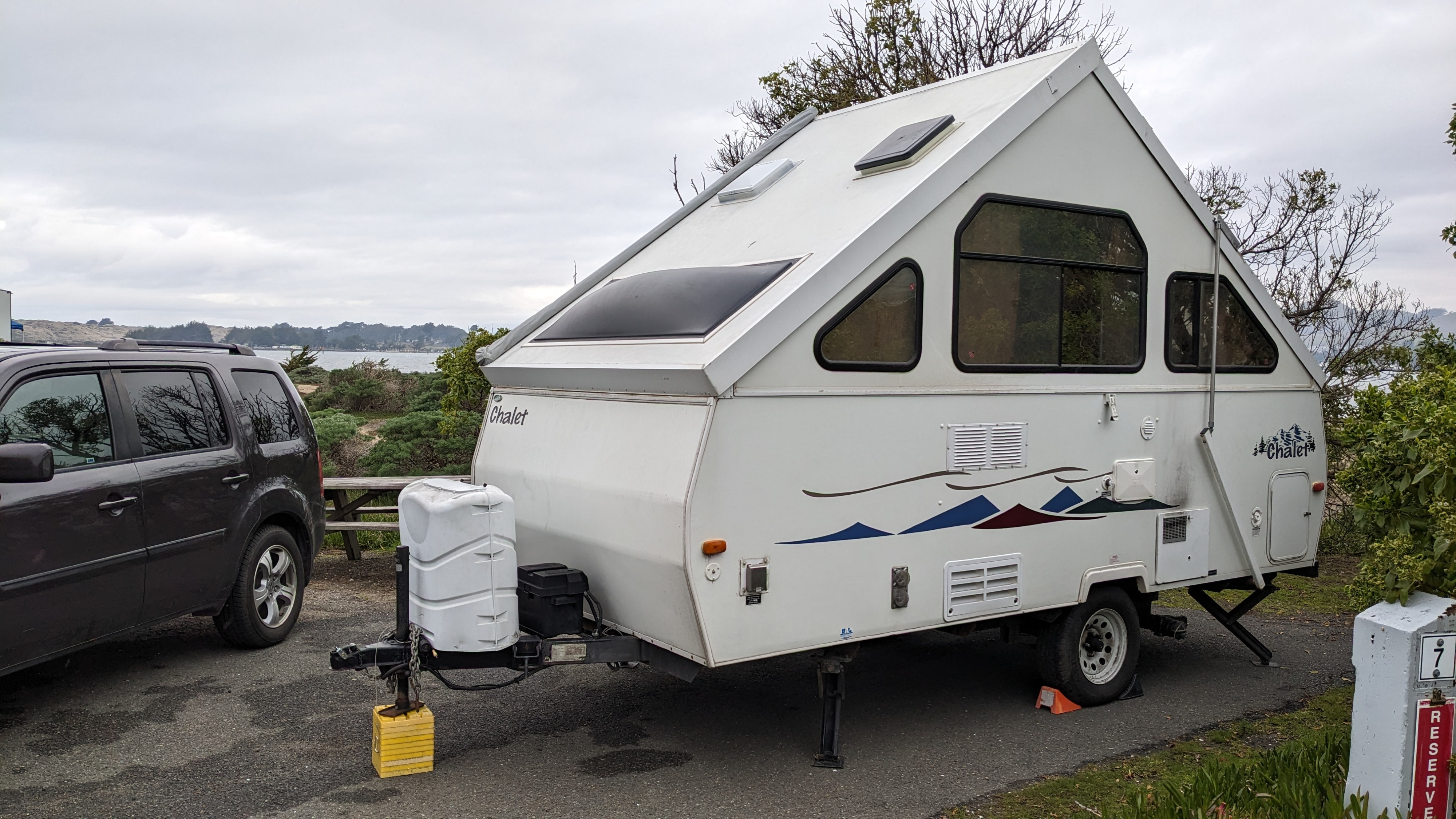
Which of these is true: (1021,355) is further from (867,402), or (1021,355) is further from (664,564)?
(664,564)

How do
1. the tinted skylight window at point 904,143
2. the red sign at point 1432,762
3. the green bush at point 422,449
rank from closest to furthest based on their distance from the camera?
the red sign at point 1432,762, the tinted skylight window at point 904,143, the green bush at point 422,449

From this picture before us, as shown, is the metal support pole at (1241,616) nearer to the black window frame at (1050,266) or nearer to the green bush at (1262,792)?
the black window frame at (1050,266)

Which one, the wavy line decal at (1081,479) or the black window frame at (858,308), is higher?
the black window frame at (858,308)

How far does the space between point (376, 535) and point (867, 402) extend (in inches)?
343

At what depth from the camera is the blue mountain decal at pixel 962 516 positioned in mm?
5324

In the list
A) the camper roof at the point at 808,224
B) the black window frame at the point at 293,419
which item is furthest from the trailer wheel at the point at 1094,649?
the black window frame at the point at 293,419

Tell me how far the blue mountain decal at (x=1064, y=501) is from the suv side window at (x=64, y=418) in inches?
193

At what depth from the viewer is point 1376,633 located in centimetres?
439

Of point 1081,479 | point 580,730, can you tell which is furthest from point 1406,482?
point 580,730

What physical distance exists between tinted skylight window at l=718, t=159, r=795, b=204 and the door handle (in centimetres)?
363

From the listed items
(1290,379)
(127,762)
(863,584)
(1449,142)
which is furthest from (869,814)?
(1449,142)

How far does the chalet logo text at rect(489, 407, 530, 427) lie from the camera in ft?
19.7

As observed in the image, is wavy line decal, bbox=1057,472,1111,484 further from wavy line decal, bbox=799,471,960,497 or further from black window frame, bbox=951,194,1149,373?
wavy line decal, bbox=799,471,960,497

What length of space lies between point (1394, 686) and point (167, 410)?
245 inches
